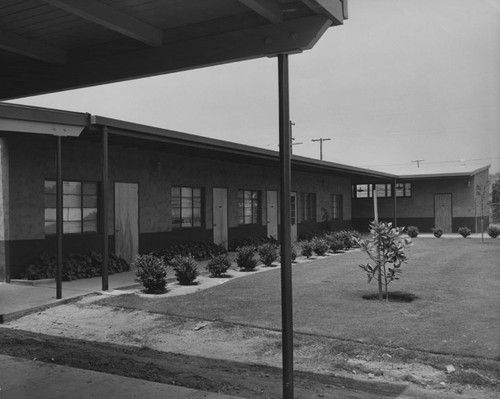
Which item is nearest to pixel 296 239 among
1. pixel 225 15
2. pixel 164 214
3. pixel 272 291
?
pixel 164 214

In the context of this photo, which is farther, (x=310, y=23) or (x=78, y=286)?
(x=78, y=286)

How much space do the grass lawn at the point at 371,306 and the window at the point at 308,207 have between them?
Result: 1069 centimetres

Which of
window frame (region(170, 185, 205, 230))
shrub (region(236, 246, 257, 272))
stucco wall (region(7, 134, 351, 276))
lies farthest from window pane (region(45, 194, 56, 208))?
shrub (region(236, 246, 257, 272))

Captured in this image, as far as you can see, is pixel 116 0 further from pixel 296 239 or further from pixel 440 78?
pixel 296 239

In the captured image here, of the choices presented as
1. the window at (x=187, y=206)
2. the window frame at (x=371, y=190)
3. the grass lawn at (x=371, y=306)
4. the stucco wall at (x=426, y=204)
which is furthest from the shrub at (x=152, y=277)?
the window frame at (x=371, y=190)

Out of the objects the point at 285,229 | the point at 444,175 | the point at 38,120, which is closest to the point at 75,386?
the point at 285,229

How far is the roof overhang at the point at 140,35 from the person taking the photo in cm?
402

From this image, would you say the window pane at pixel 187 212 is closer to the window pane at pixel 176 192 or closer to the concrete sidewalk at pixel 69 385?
the window pane at pixel 176 192

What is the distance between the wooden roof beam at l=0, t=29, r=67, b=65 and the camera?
4.69m

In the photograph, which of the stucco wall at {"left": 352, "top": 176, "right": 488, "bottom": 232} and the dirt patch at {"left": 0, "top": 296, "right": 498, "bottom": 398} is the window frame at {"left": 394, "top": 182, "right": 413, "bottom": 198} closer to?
the stucco wall at {"left": 352, "top": 176, "right": 488, "bottom": 232}

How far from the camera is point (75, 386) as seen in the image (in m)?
4.59

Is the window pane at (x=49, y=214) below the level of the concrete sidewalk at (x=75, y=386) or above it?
above

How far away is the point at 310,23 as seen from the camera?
4031 millimetres

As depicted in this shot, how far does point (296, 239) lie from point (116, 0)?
19.5 meters
